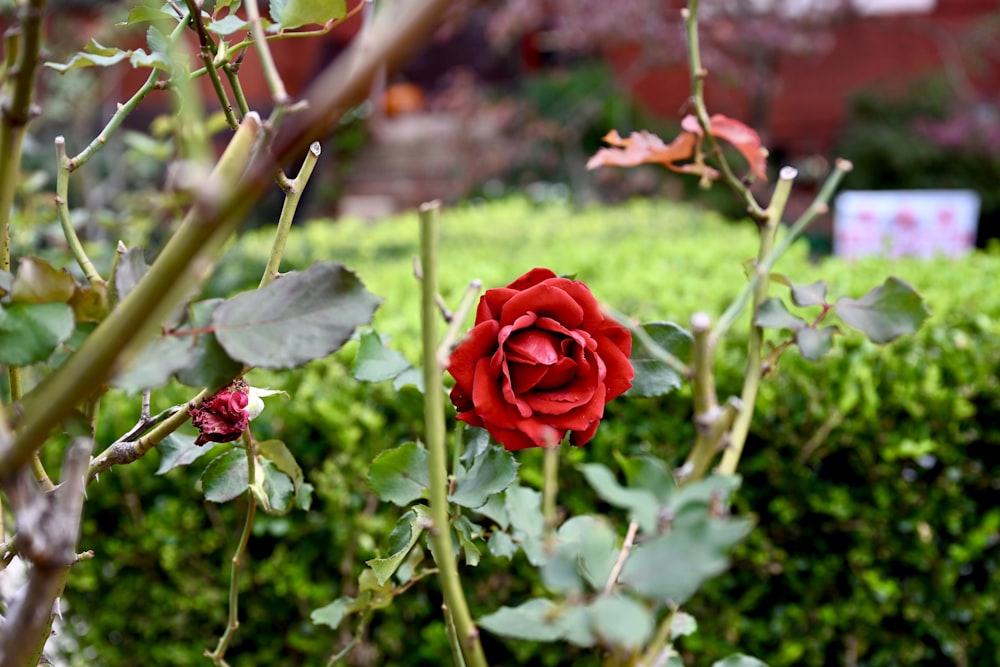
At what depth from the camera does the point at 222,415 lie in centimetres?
74

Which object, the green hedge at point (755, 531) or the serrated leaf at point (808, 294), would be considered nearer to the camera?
the serrated leaf at point (808, 294)

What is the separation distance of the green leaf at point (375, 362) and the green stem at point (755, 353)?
31cm

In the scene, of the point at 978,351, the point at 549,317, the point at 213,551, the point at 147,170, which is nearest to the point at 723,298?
the point at 978,351

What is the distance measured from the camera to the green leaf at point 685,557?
0.41 meters

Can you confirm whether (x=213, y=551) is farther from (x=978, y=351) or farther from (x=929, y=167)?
(x=929, y=167)

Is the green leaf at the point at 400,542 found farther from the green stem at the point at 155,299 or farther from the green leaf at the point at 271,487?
the green stem at the point at 155,299

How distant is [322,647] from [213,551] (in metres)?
0.33

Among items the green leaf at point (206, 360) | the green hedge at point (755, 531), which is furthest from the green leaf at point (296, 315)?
the green hedge at point (755, 531)

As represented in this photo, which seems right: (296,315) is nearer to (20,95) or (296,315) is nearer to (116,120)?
(20,95)

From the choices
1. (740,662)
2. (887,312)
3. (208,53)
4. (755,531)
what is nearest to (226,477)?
(208,53)

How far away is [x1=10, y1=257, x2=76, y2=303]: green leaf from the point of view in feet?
1.81

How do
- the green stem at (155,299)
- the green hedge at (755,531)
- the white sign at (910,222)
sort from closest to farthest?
1. the green stem at (155,299)
2. the green hedge at (755,531)
3. the white sign at (910,222)

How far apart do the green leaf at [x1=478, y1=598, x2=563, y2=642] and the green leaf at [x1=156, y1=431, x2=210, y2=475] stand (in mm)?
445

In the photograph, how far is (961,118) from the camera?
29.1 ft
